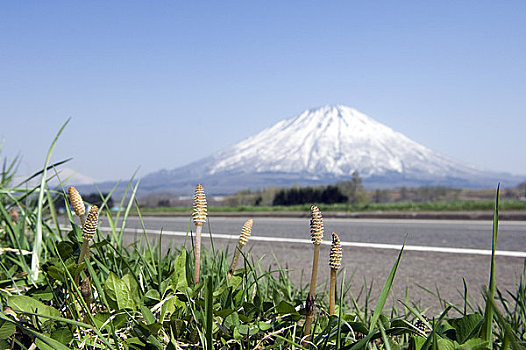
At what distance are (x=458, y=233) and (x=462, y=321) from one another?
7.58 metres

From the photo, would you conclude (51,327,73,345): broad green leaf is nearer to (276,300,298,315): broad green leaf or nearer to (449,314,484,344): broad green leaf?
(276,300,298,315): broad green leaf

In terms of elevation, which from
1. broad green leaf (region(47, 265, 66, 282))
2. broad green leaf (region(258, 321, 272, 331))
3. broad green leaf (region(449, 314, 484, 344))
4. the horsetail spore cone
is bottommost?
broad green leaf (region(258, 321, 272, 331))

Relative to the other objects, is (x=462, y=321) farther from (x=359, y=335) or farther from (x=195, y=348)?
(x=195, y=348)

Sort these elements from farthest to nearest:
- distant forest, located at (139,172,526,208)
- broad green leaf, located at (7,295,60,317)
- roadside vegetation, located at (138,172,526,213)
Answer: distant forest, located at (139,172,526,208), roadside vegetation, located at (138,172,526,213), broad green leaf, located at (7,295,60,317)

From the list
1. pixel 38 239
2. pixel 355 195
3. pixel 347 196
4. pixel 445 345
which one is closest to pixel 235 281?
pixel 445 345

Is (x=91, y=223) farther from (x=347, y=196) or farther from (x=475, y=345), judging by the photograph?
(x=347, y=196)

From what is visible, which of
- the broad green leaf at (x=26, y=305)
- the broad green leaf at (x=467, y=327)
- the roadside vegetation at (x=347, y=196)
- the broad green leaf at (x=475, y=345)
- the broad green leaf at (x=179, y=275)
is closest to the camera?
the broad green leaf at (x=475, y=345)

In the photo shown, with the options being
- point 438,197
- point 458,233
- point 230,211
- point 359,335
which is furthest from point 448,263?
point 438,197

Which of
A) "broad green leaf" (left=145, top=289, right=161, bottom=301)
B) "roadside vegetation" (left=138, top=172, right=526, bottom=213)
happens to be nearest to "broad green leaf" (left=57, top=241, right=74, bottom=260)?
"broad green leaf" (left=145, top=289, right=161, bottom=301)

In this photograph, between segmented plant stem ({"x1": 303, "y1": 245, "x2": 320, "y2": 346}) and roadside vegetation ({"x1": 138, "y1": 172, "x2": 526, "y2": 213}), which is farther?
roadside vegetation ({"x1": 138, "y1": 172, "x2": 526, "y2": 213})

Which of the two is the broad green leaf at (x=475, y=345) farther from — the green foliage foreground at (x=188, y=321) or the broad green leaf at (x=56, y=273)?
the broad green leaf at (x=56, y=273)

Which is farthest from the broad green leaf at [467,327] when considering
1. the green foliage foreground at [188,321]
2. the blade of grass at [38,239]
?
the blade of grass at [38,239]

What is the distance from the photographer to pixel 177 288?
99 centimetres

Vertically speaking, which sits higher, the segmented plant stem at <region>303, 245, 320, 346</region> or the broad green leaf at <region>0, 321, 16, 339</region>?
the segmented plant stem at <region>303, 245, 320, 346</region>
